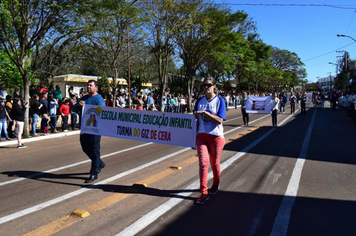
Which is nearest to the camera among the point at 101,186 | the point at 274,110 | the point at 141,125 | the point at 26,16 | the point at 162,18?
the point at 101,186

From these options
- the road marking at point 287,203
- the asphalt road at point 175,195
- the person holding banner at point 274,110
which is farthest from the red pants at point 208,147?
the person holding banner at point 274,110

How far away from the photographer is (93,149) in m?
6.21

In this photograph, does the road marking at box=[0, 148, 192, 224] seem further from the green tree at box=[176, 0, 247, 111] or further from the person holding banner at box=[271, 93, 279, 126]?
the green tree at box=[176, 0, 247, 111]

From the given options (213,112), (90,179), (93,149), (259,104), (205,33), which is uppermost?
(205,33)

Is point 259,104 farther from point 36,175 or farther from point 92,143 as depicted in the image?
point 36,175

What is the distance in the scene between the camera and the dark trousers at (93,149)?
619cm

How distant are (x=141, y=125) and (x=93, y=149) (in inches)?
45.2

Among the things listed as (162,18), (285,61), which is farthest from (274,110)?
(285,61)

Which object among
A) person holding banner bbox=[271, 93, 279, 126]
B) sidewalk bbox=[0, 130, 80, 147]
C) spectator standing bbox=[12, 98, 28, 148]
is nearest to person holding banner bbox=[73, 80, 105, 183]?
spectator standing bbox=[12, 98, 28, 148]

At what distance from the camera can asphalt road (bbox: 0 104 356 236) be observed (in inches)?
163

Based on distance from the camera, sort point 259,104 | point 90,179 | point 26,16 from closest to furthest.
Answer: point 90,179
point 26,16
point 259,104

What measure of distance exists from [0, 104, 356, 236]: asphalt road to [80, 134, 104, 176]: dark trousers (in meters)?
0.29

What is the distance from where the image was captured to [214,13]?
25141 millimetres

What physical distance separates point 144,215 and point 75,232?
100 cm
